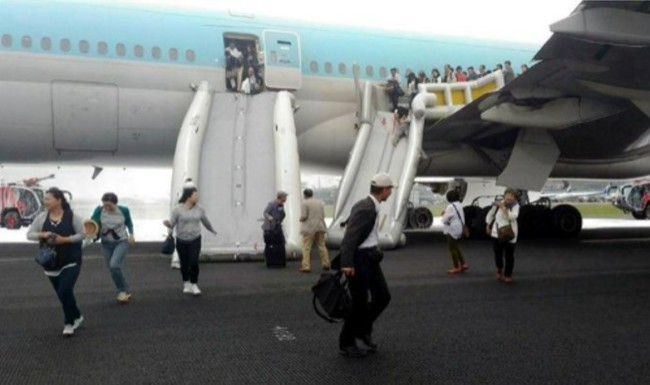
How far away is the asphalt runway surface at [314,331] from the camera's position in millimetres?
4773

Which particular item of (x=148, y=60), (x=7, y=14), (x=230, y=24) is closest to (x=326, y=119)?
(x=230, y=24)

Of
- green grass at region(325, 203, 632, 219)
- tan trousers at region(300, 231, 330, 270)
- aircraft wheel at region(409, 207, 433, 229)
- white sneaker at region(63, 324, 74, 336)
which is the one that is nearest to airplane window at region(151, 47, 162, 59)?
tan trousers at region(300, 231, 330, 270)

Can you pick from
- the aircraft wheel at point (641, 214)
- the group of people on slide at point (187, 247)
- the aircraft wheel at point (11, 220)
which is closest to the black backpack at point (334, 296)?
the group of people on slide at point (187, 247)

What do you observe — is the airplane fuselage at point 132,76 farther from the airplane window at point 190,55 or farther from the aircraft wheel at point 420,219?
the aircraft wheel at point 420,219

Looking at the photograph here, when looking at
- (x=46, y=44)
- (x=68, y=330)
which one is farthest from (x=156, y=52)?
(x=68, y=330)

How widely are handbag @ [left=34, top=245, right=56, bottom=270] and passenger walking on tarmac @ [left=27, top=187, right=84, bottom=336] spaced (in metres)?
0.03

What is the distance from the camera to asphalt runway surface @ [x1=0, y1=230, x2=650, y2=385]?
15.7 ft

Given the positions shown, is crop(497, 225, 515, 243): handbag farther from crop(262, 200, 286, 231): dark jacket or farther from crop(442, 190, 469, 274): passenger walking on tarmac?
crop(262, 200, 286, 231): dark jacket

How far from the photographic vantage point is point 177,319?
6.60m

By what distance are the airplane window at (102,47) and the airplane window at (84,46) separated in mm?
206

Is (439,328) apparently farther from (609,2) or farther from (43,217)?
(609,2)

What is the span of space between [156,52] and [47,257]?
8.07 m

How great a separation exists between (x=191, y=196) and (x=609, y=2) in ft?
20.5

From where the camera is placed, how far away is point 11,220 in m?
23.3
